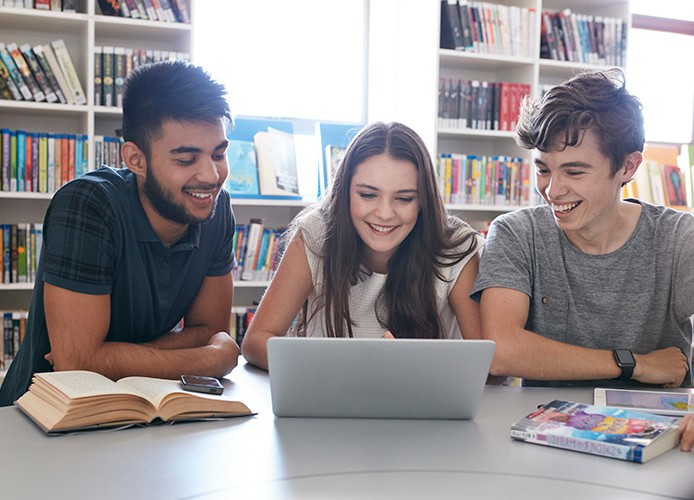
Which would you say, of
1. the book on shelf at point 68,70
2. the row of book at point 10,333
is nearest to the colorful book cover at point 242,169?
the book on shelf at point 68,70

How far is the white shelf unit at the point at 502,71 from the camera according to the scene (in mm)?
3717

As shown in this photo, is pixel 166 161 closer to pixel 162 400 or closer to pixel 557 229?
pixel 162 400

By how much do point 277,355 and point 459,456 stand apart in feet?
1.01

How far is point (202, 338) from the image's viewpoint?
1.80 meters

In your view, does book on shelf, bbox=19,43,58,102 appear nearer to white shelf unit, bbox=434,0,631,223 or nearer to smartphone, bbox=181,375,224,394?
white shelf unit, bbox=434,0,631,223

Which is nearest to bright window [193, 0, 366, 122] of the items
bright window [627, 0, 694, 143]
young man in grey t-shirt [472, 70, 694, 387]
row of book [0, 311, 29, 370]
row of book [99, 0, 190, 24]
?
row of book [99, 0, 190, 24]

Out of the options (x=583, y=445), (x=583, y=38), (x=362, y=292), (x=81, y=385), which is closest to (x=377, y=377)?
(x=583, y=445)

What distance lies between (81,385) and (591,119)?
1.17 m

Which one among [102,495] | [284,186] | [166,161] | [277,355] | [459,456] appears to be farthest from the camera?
[284,186]

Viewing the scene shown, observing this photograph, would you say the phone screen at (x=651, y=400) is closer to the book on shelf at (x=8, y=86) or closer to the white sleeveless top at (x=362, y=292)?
the white sleeveless top at (x=362, y=292)

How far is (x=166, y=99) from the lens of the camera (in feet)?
5.67

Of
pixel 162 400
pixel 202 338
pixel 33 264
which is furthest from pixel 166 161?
pixel 33 264

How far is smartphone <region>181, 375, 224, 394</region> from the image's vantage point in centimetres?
133

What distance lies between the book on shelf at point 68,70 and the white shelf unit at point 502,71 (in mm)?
1578
